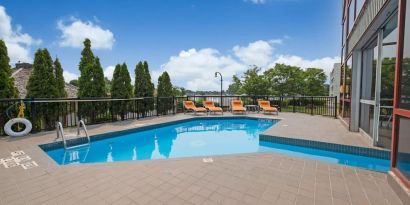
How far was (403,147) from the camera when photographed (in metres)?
2.52

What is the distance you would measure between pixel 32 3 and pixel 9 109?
485 cm

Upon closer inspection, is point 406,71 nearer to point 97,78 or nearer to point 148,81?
point 97,78

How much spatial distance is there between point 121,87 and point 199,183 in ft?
23.4

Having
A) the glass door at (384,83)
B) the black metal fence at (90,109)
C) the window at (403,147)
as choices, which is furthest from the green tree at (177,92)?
the window at (403,147)

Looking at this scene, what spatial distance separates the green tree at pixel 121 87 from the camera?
8578mm

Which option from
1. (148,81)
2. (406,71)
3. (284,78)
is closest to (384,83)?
(406,71)

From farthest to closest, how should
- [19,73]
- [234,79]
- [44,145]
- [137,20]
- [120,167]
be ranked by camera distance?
1. [234,79]
2. [19,73]
3. [137,20]
4. [44,145]
5. [120,167]

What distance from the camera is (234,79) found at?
86.9 feet

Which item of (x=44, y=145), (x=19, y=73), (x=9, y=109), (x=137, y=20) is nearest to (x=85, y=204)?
(x=44, y=145)

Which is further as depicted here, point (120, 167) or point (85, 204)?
point (120, 167)

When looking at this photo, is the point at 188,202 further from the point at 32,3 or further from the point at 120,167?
the point at 32,3

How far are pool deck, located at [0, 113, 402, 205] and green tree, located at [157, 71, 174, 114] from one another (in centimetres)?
691

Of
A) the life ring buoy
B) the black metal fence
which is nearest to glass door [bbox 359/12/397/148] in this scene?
the black metal fence

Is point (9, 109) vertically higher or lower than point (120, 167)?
higher
